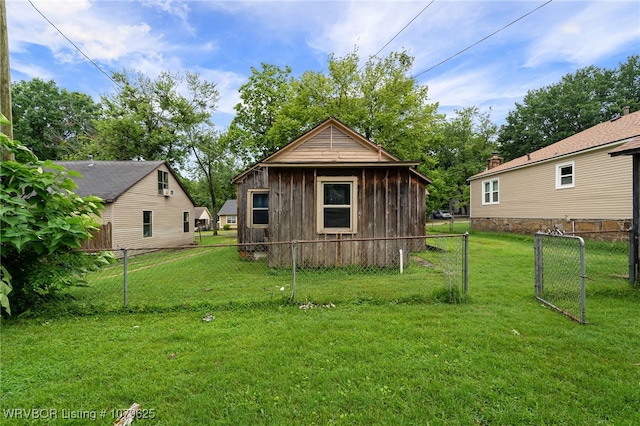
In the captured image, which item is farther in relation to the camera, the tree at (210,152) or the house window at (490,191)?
the tree at (210,152)

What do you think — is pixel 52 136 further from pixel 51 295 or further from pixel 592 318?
pixel 592 318

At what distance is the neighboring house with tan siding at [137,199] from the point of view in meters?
12.3

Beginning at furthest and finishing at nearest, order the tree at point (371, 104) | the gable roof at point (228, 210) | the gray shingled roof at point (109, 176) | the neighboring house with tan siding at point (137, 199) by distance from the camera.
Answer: the gable roof at point (228, 210) < the tree at point (371, 104) < the gray shingled roof at point (109, 176) < the neighboring house with tan siding at point (137, 199)

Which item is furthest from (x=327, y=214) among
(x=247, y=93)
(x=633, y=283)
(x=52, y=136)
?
(x=52, y=136)

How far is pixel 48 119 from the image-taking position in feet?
101

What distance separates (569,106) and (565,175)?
28.3m

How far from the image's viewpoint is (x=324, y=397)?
2.34 meters

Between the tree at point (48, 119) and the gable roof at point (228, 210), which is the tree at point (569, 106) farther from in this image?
the tree at point (48, 119)

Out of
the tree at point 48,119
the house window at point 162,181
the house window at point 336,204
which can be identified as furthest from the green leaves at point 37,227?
the tree at point 48,119

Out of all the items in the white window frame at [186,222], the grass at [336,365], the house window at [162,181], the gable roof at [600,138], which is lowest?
the grass at [336,365]

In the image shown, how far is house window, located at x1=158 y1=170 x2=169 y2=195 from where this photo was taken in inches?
598

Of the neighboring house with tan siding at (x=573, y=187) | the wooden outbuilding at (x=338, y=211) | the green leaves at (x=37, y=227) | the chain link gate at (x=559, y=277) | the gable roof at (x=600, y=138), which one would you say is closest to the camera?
the green leaves at (x=37, y=227)

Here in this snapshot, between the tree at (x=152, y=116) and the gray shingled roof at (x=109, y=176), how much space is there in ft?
30.1

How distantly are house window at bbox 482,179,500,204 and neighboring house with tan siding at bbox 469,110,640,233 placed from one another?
0.21ft
